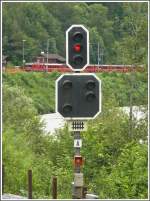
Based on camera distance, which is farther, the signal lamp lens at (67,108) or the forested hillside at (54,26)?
the forested hillside at (54,26)

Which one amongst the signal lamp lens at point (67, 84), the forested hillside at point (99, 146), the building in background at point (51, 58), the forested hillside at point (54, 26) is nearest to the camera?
the signal lamp lens at point (67, 84)

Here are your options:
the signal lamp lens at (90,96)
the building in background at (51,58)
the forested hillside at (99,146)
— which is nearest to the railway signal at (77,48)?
the signal lamp lens at (90,96)

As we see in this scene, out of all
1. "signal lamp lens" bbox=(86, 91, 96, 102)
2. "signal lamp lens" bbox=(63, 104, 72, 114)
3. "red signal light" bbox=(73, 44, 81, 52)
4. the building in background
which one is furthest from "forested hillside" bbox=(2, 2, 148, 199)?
the building in background

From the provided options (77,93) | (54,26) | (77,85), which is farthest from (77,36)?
(54,26)

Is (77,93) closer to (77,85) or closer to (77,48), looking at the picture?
(77,85)

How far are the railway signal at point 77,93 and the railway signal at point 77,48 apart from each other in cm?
15

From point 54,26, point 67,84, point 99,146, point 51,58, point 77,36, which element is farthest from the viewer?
point 54,26

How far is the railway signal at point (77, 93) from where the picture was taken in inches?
370

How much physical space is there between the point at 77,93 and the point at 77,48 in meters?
0.62

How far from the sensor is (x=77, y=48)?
9469 millimetres

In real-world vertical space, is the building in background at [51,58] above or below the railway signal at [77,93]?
above

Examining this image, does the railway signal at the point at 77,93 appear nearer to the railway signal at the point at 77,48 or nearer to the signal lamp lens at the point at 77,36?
the railway signal at the point at 77,48

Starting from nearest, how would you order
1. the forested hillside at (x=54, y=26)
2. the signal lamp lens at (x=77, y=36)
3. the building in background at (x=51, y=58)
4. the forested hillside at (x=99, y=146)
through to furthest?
the signal lamp lens at (x=77, y=36)
the forested hillside at (x=99, y=146)
the forested hillside at (x=54, y=26)
the building in background at (x=51, y=58)

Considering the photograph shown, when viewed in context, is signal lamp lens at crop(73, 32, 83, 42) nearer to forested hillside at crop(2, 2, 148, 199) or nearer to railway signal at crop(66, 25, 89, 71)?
railway signal at crop(66, 25, 89, 71)
